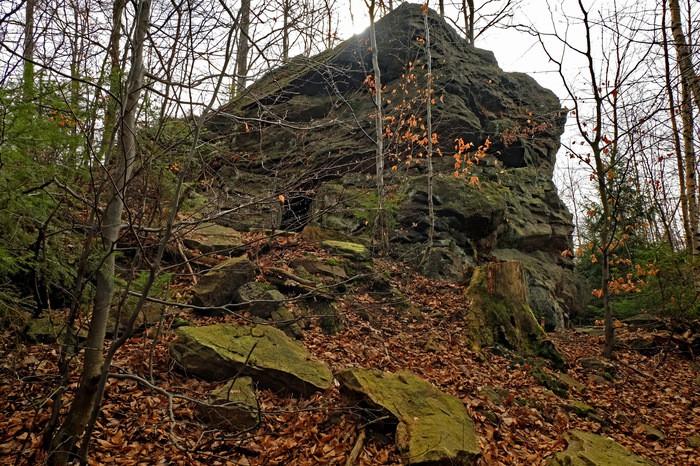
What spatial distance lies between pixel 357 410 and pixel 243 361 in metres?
1.51

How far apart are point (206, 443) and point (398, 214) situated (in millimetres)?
8567

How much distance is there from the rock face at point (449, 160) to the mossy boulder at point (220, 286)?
10.8ft

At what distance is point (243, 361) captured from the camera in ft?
15.9

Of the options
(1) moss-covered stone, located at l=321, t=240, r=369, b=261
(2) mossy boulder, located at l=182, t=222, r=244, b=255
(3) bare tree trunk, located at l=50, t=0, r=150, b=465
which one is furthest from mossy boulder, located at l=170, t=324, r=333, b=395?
(1) moss-covered stone, located at l=321, t=240, r=369, b=261

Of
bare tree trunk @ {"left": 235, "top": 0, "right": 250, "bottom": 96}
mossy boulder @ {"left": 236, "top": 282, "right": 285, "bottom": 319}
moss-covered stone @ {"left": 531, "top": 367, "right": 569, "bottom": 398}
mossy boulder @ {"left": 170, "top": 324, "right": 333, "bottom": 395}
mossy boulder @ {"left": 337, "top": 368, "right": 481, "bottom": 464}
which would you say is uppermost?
bare tree trunk @ {"left": 235, "top": 0, "right": 250, "bottom": 96}

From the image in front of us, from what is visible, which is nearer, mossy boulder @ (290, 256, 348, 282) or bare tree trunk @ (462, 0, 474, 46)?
mossy boulder @ (290, 256, 348, 282)

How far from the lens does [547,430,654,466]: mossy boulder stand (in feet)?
12.4

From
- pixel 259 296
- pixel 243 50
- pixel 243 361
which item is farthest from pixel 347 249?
pixel 243 50

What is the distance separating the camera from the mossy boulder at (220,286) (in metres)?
6.18

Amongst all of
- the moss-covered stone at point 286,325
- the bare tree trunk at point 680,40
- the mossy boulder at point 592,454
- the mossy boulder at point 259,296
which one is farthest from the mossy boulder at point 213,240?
the bare tree trunk at point 680,40

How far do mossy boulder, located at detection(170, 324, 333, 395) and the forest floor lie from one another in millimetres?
151

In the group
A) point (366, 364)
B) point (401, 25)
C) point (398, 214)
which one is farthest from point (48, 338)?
point (401, 25)

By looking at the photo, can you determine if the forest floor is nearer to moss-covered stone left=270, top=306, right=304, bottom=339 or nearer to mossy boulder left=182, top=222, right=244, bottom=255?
moss-covered stone left=270, top=306, right=304, bottom=339

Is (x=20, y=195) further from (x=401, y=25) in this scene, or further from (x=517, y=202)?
(x=401, y=25)
